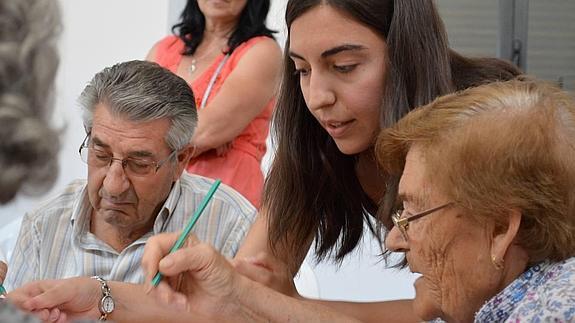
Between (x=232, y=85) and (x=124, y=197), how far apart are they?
25.6 inches

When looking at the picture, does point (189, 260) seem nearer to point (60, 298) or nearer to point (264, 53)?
point (60, 298)

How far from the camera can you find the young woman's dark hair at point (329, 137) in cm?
227

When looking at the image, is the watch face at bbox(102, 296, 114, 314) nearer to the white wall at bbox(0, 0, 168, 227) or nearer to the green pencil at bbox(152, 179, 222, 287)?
the green pencil at bbox(152, 179, 222, 287)

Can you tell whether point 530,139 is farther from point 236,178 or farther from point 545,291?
point 236,178

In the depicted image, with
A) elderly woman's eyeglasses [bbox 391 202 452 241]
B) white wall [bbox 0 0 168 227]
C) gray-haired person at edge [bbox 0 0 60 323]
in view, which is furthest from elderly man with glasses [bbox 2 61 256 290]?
white wall [bbox 0 0 168 227]

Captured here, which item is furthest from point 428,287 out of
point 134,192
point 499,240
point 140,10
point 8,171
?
point 140,10

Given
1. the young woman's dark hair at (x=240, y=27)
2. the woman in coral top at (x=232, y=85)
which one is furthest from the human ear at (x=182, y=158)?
the young woman's dark hair at (x=240, y=27)

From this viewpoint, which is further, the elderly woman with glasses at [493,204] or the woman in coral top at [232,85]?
the woman in coral top at [232,85]

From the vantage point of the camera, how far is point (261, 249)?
2594 mm

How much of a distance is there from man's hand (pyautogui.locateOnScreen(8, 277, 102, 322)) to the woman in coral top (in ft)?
A: 3.64

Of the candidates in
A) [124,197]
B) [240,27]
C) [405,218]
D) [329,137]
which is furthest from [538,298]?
[240,27]

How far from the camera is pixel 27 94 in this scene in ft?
3.68

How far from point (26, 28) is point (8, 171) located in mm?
151

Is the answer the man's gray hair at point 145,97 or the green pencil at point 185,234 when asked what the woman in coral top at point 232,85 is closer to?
the man's gray hair at point 145,97
